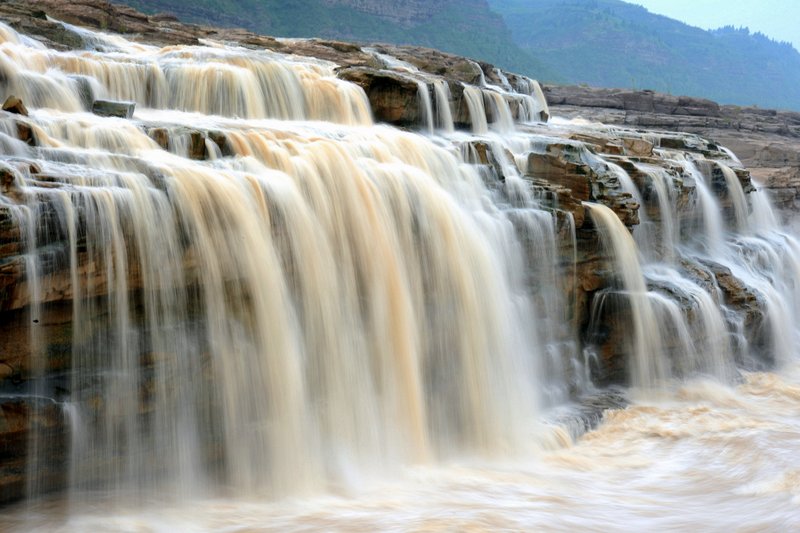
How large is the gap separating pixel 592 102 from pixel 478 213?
70.4 ft

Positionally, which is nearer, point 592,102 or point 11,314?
point 11,314

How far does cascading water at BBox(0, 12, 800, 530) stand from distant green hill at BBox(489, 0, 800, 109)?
11328 cm

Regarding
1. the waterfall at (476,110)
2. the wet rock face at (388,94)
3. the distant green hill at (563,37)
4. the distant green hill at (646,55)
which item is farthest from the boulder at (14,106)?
the distant green hill at (646,55)

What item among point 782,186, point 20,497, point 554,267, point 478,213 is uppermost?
point 782,186

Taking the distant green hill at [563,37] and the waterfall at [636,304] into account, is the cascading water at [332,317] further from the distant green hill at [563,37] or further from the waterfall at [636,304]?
the distant green hill at [563,37]

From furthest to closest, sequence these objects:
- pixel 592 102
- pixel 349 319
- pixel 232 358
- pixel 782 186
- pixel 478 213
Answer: pixel 592 102, pixel 782 186, pixel 478 213, pixel 349 319, pixel 232 358

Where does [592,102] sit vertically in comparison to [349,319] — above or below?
above

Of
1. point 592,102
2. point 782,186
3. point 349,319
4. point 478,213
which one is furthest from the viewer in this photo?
point 592,102

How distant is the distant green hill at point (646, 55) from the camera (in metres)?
132

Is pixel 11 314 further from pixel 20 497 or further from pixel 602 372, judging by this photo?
pixel 602 372

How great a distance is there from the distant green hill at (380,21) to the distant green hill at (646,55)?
83.8 feet

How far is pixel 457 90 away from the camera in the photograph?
16.6 meters

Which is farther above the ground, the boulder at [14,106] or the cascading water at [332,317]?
the boulder at [14,106]

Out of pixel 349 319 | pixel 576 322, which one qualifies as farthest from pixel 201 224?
A: pixel 576 322
